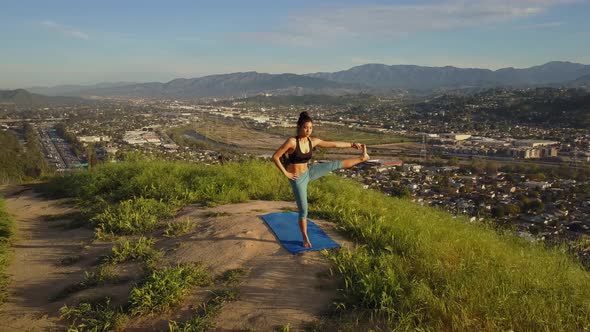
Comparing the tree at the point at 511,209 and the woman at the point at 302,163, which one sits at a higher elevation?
the woman at the point at 302,163

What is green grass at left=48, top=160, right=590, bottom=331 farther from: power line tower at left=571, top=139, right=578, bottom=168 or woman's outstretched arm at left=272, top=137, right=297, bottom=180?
power line tower at left=571, top=139, right=578, bottom=168

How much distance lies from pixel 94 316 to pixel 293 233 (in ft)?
7.70

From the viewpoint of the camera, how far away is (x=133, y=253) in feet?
15.1

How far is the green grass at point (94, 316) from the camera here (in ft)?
10.5

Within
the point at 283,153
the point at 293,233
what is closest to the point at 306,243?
the point at 293,233

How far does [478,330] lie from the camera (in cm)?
274

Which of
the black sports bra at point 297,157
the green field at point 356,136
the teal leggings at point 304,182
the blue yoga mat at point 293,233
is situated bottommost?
the green field at point 356,136

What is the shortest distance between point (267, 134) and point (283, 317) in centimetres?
3311

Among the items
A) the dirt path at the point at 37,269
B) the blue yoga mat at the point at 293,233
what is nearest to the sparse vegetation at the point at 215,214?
the blue yoga mat at the point at 293,233

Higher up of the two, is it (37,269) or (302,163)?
(302,163)

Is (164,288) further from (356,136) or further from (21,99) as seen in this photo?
(21,99)

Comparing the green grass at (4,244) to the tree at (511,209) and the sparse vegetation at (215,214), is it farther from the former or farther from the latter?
the tree at (511,209)

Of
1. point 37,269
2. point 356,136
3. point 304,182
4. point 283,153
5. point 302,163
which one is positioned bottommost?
point 356,136

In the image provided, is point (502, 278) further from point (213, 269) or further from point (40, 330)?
point (40, 330)
